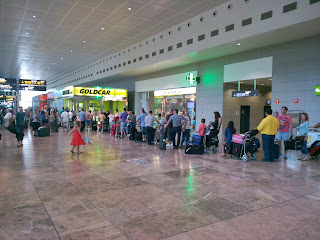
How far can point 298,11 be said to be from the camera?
847 cm

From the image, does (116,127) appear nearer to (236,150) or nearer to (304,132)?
(236,150)

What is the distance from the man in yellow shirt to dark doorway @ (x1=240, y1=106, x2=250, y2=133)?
777cm

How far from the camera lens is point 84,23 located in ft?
44.9

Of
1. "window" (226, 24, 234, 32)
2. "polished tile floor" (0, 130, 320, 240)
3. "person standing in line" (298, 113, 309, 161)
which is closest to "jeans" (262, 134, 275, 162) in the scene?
"polished tile floor" (0, 130, 320, 240)

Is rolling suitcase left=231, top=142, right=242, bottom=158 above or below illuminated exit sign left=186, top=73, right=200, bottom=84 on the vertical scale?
below

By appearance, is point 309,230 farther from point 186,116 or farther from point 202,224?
point 186,116

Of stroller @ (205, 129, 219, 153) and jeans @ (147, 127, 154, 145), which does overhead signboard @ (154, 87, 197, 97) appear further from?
stroller @ (205, 129, 219, 153)

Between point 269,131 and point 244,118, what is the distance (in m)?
8.24

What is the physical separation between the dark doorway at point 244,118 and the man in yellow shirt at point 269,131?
7768 mm

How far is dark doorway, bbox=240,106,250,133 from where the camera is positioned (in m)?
15.2

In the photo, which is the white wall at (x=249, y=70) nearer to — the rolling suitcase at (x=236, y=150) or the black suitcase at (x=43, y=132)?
the rolling suitcase at (x=236, y=150)

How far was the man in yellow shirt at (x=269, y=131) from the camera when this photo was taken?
7434 millimetres

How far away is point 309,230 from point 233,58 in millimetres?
11572

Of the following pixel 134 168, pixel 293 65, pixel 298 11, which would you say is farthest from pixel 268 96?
pixel 134 168
